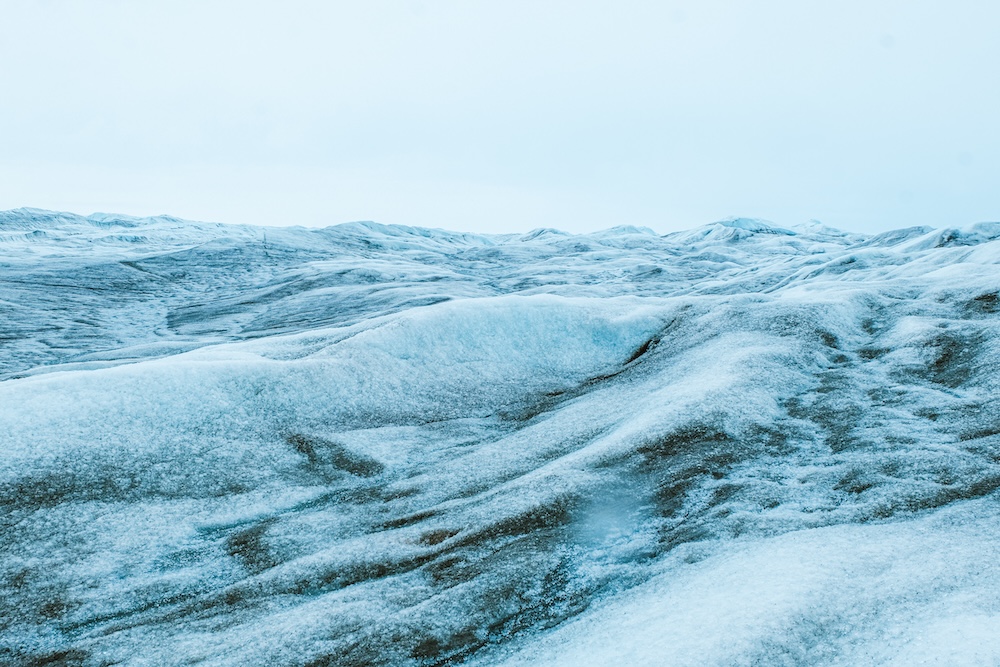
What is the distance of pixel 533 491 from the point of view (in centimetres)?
499

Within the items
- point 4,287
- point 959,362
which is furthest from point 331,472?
point 4,287

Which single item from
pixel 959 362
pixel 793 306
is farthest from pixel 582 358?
pixel 959 362

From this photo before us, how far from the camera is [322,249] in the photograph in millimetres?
42688

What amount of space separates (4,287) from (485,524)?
2587cm

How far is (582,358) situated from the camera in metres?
9.47

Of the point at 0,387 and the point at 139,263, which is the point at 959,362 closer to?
the point at 0,387

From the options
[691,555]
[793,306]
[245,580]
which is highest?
[793,306]

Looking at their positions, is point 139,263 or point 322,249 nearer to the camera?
point 139,263

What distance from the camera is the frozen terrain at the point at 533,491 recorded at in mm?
3359

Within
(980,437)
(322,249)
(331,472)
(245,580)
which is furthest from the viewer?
(322,249)

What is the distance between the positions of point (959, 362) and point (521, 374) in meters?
4.93

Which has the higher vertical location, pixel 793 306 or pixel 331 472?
pixel 793 306

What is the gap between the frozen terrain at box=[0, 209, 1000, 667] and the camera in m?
3.36

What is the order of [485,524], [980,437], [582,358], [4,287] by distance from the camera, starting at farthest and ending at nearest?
[4,287] < [582,358] < [980,437] < [485,524]
